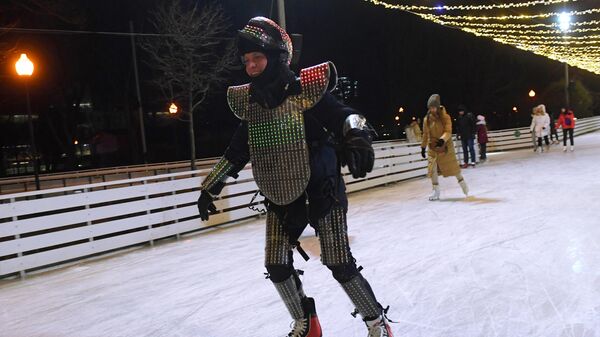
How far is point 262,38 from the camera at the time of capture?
2342 mm

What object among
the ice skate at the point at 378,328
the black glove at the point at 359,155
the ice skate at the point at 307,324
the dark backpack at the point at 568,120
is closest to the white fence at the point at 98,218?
the ice skate at the point at 307,324

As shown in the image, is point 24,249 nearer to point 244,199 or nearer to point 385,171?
point 244,199

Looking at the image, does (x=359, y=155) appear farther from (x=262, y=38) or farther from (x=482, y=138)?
(x=482, y=138)

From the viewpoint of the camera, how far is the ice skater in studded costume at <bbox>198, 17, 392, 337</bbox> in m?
2.34

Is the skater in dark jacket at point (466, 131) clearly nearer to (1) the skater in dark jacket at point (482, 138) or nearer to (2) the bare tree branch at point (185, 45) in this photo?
(1) the skater in dark jacket at point (482, 138)

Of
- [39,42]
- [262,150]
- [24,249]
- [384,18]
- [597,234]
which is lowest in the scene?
[597,234]

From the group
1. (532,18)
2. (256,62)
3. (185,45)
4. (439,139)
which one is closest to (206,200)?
(256,62)

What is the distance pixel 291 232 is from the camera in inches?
98.6

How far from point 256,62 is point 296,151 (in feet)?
1.57

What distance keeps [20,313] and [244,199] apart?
162 inches

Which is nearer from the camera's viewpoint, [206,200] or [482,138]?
[206,200]

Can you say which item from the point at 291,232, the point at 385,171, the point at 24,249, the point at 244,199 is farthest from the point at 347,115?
the point at 385,171

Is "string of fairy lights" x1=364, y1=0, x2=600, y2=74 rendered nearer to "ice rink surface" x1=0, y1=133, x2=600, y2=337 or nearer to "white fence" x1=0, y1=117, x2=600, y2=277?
"ice rink surface" x1=0, y1=133, x2=600, y2=337

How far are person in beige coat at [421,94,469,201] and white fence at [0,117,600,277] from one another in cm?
283
